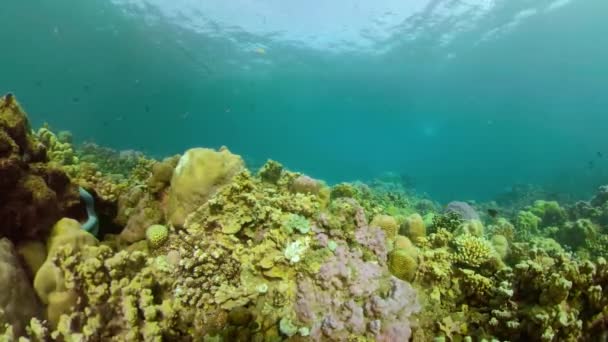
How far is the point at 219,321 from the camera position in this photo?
326 cm

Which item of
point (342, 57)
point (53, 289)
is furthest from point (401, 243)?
point (342, 57)

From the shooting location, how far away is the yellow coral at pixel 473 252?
4.20 m

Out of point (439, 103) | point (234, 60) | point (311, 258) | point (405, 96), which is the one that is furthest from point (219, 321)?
A: point (439, 103)

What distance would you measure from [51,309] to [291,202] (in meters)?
2.67

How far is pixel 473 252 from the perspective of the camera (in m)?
4.22

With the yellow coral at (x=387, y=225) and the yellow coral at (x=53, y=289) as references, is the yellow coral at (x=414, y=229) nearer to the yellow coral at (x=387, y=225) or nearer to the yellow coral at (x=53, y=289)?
the yellow coral at (x=387, y=225)

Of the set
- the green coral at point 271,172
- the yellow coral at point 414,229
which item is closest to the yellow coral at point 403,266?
the yellow coral at point 414,229

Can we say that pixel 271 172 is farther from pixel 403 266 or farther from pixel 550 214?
pixel 550 214

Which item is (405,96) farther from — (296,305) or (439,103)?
(296,305)

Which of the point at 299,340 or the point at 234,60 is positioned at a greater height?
the point at 234,60

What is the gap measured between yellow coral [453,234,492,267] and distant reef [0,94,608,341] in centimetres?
1

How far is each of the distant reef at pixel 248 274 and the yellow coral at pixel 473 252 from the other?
1 cm

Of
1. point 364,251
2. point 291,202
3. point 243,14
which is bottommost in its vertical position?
point 364,251

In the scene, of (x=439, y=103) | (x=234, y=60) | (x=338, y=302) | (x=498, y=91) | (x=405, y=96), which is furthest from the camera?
(x=439, y=103)
